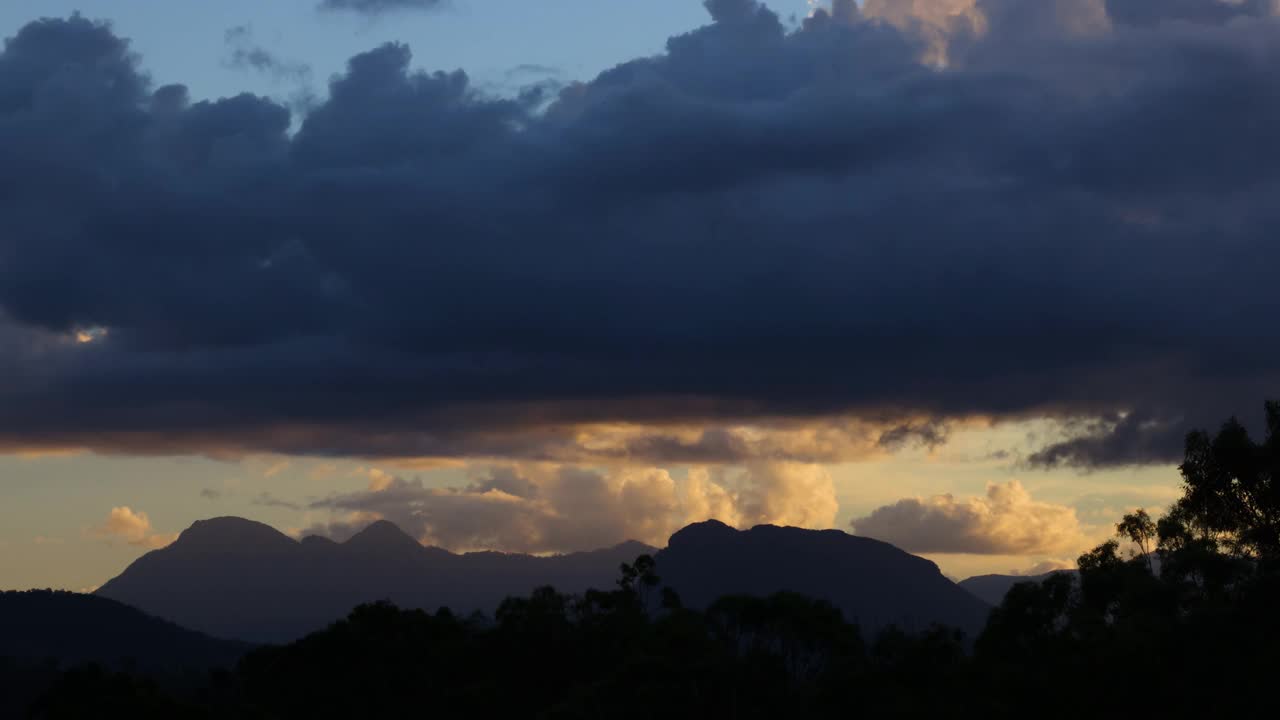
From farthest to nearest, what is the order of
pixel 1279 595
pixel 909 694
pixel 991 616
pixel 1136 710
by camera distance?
pixel 991 616, pixel 909 694, pixel 1279 595, pixel 1136 710

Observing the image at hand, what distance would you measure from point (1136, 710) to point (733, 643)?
7332 centimetres

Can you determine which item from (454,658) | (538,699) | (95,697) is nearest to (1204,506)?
(538,699)

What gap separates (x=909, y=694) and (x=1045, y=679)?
13.0m

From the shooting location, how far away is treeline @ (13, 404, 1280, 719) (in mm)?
114438

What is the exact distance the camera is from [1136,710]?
359ft

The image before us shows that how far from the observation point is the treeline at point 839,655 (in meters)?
114

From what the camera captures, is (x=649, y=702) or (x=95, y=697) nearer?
(x=649, y=702)

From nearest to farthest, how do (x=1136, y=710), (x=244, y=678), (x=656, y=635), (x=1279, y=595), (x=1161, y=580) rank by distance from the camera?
(x=1136, y=710) < (x=1279, y=595) < (x=1161, y=580) < (x=656, y=635) < (x=244, y=678)

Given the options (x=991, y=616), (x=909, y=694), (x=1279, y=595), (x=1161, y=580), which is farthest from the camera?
(x=991, y=616)

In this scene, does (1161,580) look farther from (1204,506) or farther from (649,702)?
(649,702)

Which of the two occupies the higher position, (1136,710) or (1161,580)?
(1161,580)

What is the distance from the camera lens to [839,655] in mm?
174250

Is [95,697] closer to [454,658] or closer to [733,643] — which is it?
[454,658]

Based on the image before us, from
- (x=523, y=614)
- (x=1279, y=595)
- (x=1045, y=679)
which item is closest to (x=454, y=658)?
(x=523, y=614)
